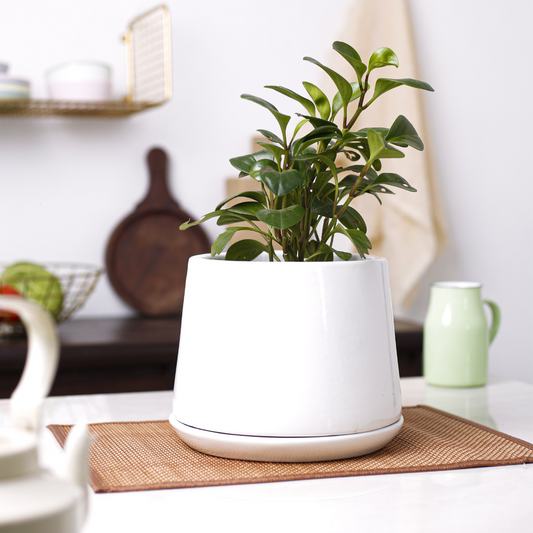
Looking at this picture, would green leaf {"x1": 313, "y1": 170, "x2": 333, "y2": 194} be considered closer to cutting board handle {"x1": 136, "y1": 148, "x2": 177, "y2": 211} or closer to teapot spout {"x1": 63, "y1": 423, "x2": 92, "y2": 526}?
teapot spout {"x1": 63, "y1": 423, "x2": 92, "y2": 526}

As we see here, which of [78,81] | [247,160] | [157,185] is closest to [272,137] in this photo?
[247,160]

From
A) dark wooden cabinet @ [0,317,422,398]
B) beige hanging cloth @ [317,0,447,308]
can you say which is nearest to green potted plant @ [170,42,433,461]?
dark wooden cabinet @ [0,317,422,398]

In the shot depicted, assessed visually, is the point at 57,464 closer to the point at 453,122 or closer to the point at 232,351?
the point at 232,351

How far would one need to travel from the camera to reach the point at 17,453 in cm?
26

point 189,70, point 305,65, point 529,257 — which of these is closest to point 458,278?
point 529,257

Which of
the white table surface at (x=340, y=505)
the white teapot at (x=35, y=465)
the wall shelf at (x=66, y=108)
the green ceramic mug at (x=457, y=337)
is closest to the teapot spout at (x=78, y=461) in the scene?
the white teapot at (x=35, y=465)

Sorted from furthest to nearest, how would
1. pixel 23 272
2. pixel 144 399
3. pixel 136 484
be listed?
pixel 23 272
pixel 144 399
pixel 136 484

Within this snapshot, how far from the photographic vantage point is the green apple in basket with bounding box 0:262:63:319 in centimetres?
146

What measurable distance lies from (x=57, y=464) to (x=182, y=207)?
4.31 feet

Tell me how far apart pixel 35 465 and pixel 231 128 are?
5.66ft

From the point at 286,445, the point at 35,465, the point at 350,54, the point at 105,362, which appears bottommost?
the point at 105,362

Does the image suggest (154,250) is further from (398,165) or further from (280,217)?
(280,217)

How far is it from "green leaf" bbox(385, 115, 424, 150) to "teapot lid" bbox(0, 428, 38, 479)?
1.36ft

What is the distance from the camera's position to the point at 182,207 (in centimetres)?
188
